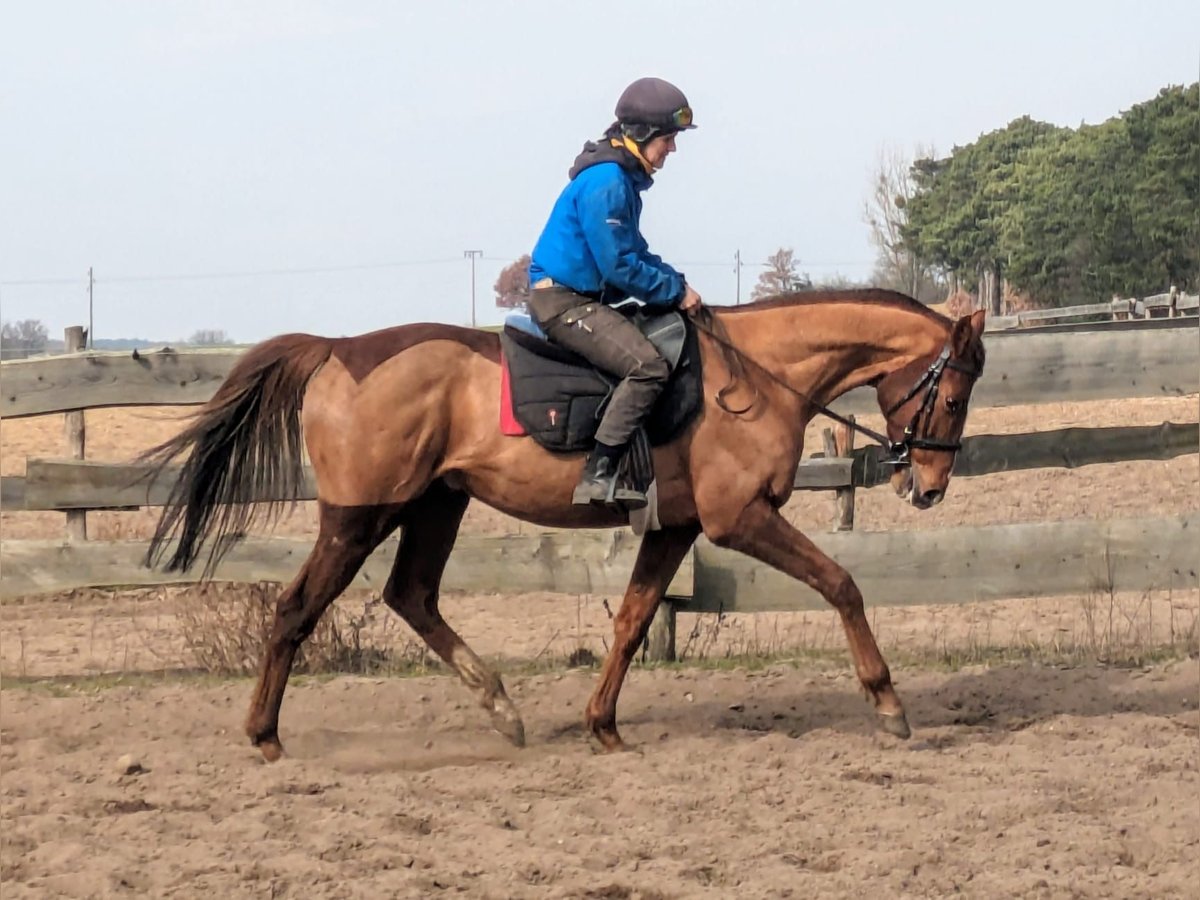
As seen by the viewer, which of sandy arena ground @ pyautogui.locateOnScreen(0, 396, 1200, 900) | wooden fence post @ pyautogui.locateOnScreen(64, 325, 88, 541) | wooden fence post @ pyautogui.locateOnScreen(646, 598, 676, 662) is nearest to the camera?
sandy arena ground @ pyautogui.locateOnScreen(0, 396, 1200, 900)

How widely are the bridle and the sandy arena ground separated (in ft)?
3.73

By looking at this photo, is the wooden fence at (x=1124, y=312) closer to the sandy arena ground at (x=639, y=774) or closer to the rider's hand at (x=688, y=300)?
the sandy arena ground at (x=639, y=774)

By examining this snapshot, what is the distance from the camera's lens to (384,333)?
19.5ft

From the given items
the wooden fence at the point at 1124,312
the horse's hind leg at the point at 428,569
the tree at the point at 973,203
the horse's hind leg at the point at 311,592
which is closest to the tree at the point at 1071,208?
the tree at the point at 973,203

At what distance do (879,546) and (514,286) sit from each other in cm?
1287

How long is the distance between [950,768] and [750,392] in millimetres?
1571

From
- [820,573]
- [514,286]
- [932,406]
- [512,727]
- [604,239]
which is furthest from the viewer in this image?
[514,286]

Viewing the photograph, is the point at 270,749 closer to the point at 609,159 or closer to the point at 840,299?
the point at 609,159

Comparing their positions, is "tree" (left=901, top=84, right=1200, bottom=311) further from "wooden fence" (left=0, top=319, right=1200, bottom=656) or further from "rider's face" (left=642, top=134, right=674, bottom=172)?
"rider's face" (left=642, top=134, right=674, bottom=172)

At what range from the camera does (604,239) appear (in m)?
5.50

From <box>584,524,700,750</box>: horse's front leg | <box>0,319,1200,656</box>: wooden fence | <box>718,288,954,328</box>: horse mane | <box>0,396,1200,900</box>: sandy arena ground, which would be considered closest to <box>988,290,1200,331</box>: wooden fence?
<box>0,319,1200,656</box>: wooden fence

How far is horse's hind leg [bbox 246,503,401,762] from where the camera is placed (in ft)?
19.0

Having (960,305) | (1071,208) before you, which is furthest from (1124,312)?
(960,305)

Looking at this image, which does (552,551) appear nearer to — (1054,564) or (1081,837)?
(1054,564)
